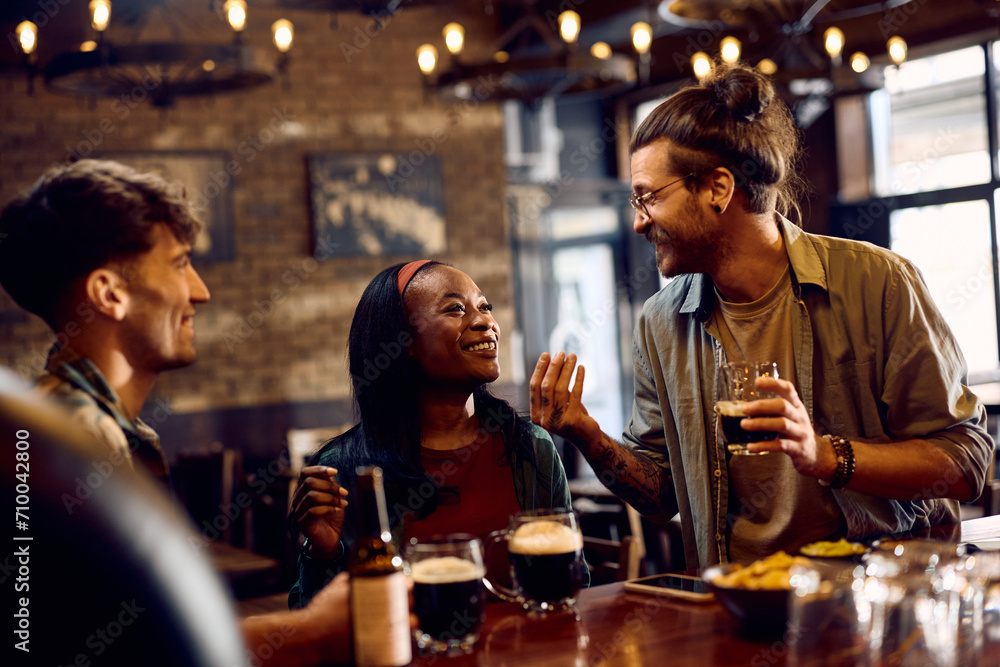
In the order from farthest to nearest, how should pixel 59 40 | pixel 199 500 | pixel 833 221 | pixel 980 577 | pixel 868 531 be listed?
pixel 833 221, pixel 59 40, pixel 199 500, pixel 868 531, pixel 980 577

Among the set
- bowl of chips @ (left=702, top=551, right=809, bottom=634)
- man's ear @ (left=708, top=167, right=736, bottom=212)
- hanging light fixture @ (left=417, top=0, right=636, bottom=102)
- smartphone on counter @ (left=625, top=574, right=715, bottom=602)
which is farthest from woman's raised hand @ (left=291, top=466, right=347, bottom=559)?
hanging light fixture @ (left=417, top=0, right=636, bottom=102)

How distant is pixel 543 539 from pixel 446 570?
0.19m

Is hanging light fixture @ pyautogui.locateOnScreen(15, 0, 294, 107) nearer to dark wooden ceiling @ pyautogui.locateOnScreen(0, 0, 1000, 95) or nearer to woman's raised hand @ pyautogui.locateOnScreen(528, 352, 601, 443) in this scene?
dark wooden ceiling @ pyautogui.locateOnScreen(0, 0, 1000, 95)

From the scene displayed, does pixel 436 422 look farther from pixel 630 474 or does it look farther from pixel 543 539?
pixel 543 539

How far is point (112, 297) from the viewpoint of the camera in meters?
1.21

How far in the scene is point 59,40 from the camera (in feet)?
19.5

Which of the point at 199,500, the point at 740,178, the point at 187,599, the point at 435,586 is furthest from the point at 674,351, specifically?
the point at 199,500

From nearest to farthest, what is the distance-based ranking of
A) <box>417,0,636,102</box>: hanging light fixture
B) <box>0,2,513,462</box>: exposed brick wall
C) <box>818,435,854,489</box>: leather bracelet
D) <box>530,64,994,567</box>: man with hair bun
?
1. <box>818,435,854,489</box>: leather bracelet
2. <box>530,64,994,567</box>: man with hair bun
3. <box>417,0,636,102</box>: hanging light fixture
4. <box>0,2,513,462</box>: exposed brick wall

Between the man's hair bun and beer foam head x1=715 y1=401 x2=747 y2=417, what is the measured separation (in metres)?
0.67

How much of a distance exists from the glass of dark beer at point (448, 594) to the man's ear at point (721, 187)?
39.2 inches

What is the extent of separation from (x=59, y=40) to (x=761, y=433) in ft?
18.8

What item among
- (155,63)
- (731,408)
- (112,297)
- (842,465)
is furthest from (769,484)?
(155,63)

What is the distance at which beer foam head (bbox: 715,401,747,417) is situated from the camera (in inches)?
62.1

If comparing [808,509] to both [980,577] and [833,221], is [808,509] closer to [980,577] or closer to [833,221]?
[980,577]
